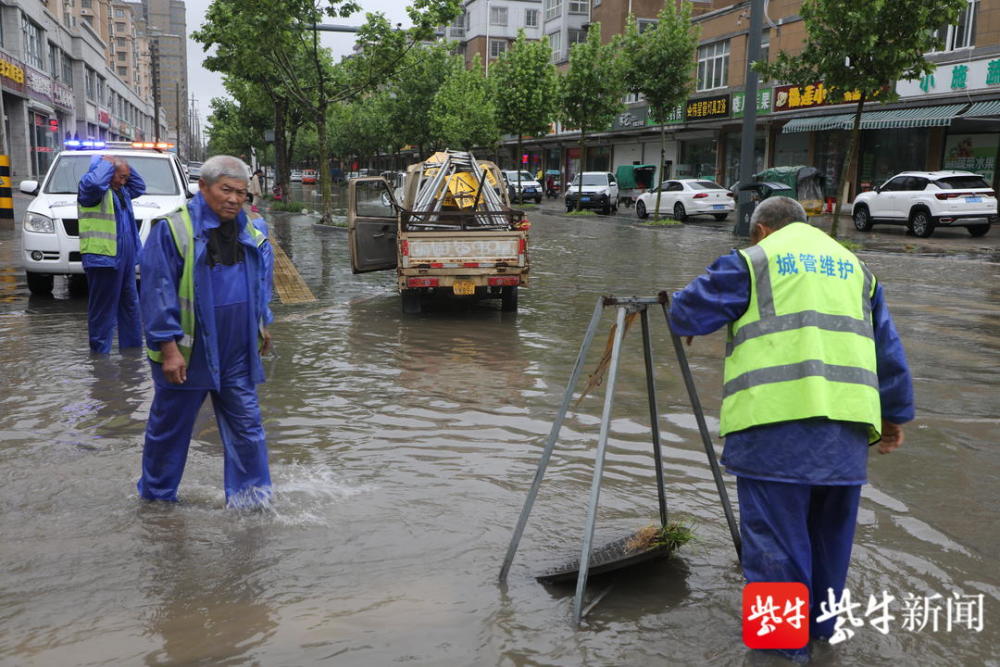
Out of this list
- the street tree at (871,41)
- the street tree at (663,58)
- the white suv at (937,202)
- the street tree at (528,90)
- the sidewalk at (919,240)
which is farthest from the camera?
the street tree at (528,90)

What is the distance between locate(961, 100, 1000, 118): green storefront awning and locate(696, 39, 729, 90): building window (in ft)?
48.1

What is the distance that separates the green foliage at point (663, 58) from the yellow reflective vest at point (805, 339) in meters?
28.7

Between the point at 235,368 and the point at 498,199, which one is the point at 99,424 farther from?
the point at 498,199

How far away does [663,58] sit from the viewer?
30.2 m

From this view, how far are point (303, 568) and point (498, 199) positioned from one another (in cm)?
867

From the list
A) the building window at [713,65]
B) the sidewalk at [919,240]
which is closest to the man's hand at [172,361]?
the sidewalk at [919,240]

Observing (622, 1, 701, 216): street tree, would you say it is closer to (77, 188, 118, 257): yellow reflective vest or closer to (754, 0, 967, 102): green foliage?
(754, 0, 967, 102): green foliage

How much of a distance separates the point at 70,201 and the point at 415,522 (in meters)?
8.30

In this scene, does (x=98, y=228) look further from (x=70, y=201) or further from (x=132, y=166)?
(x=132, y=166)

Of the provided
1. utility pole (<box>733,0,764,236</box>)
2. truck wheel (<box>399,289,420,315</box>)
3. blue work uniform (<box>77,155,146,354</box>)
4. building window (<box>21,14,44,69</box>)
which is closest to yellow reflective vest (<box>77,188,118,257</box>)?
blue work uniform (<box>77,155,146,354</box>)

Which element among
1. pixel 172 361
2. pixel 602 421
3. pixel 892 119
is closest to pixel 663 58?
pixel 892 119

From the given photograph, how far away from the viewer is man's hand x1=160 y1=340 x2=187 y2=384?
13.6ft

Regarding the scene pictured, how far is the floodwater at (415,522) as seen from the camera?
345cm

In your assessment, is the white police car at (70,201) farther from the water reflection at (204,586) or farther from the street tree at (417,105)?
the street tree at (417,105)
